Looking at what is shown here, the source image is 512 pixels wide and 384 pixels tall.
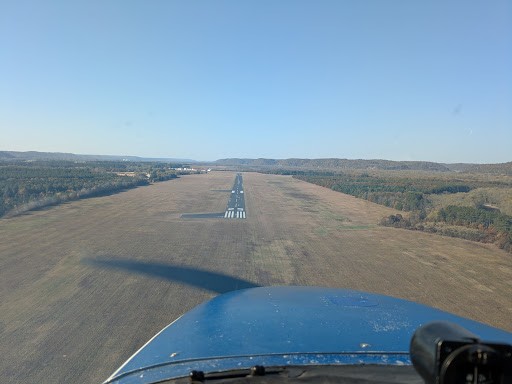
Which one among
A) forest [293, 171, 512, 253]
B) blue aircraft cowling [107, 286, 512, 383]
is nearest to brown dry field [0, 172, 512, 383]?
forest [293, 171, 512, 253]

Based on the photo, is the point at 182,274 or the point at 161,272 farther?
the point at 161,272

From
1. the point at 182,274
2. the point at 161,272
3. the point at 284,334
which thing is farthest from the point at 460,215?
the point at 284,334

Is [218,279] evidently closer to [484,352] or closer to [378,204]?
[484,352]

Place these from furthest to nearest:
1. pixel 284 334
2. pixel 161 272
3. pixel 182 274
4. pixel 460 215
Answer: pixel 460 215 < pixel 161 272 < pixel 182 274 < pixel 284 334

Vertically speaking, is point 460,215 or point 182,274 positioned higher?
point 460,215

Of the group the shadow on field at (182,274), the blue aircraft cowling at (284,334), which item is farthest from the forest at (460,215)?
the blue aircraft cowling at (284,334)

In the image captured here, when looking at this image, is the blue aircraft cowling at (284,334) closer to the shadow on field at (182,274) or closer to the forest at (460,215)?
the shadow on field at (182,274)

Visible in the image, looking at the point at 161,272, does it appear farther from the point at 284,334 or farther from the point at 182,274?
the point at 284,334
